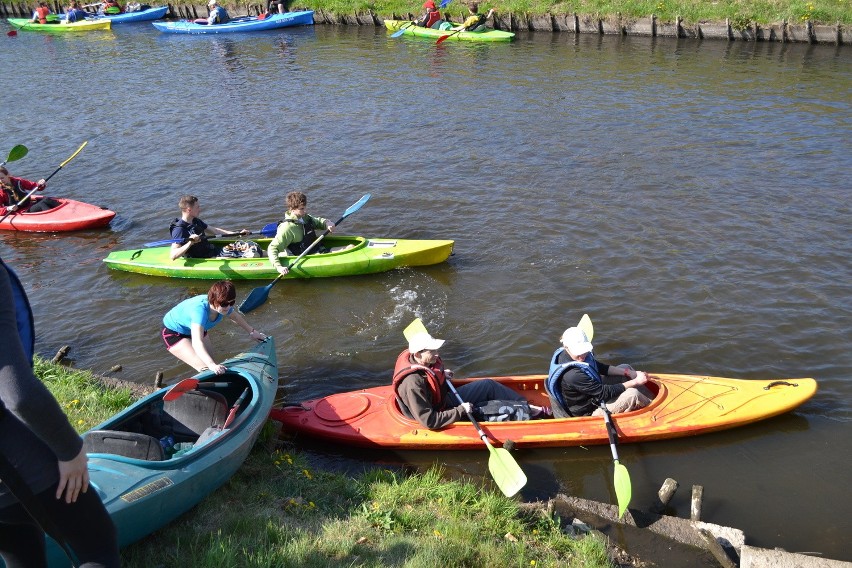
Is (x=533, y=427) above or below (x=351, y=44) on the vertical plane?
below

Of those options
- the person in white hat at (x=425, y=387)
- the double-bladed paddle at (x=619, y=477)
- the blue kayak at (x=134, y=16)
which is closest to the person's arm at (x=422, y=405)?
the person in white hat at (x=425, y=387)

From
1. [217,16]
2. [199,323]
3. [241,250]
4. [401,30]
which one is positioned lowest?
[241,250]

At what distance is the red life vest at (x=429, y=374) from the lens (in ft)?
23.2

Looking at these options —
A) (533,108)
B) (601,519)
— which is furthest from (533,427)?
(533,108)

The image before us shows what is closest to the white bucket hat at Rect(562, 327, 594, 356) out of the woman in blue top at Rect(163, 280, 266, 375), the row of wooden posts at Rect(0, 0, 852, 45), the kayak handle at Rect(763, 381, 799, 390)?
the kayak handle at Rect(763, 381, 799, 390)

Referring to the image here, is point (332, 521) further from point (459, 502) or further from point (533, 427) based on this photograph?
point (533, 427)

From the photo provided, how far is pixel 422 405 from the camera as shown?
7148 mm

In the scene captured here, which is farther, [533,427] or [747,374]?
[747,374]

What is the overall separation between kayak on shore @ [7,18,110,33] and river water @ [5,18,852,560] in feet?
34.7

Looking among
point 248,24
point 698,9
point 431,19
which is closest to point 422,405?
point 698,9

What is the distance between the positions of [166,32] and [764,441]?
2975 cm

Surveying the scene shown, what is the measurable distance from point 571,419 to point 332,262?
4.86 meters

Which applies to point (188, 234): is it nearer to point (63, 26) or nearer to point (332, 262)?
point (332, 262)

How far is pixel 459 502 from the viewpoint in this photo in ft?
19.9
